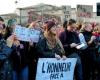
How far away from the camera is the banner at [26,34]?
9359 millimetres

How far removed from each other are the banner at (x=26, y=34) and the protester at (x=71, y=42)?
89 cm

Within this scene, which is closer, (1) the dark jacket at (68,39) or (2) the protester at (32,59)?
(2) the protester at (32,59)

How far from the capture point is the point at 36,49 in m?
9.56

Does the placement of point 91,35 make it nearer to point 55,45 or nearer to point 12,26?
point 55,45

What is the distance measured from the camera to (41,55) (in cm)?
956

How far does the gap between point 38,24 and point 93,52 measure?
7.68 feet

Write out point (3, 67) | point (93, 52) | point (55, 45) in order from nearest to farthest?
point (3, 67) < point (55, 45) < point (93, 52)

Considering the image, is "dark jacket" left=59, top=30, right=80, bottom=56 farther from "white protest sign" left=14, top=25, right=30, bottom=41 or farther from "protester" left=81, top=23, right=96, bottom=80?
"white protest sign" left=14, top=25, right=30, bottom=41

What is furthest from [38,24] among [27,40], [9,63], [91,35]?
[91,35]

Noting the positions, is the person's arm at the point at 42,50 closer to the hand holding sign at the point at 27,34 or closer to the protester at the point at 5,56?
the hand holding sign at the point at 27,34

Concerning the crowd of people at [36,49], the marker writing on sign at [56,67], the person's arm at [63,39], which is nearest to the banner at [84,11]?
the crowd of people at [36,49]

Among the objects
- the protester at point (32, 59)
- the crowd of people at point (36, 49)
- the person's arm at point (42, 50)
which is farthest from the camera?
the protester at point (32, 59)

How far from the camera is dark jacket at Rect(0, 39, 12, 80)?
904 centimetres

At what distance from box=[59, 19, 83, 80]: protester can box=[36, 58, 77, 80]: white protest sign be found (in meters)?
0.21
